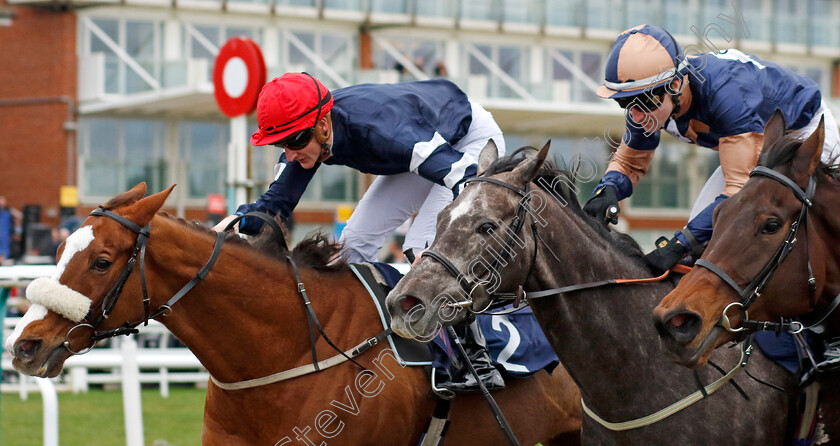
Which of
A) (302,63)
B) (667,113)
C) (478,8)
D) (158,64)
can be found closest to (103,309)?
(667,113)

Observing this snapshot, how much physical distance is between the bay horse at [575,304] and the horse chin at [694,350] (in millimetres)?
442

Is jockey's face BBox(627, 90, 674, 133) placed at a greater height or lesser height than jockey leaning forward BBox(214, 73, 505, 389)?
greater

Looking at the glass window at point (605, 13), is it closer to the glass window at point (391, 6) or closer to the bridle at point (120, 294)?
the glass window at point (391, 6)

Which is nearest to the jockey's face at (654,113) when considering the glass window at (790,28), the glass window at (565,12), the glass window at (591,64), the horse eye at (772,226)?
the horse eye at (772,226)

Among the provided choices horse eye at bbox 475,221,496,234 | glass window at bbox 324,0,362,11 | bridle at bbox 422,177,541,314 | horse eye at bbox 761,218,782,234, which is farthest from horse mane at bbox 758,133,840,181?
glass window at bbox 324,0,362,11

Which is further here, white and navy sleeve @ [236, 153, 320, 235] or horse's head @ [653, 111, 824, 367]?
white and navy sleeve @ [236, 153, 320, 235]

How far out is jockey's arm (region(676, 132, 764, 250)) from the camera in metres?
3.46

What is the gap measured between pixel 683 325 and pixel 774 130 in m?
0.75

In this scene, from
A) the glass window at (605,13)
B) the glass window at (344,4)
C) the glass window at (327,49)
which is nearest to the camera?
the glass window at (327,49)

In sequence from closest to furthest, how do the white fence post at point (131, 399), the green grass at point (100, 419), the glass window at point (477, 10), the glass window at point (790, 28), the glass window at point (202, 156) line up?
the white fence post at point (131, 399), the green grass at point (100, 419), the glass window at point (202, 156), the glass window at point (477, 10), the glass window at point (790, 28)

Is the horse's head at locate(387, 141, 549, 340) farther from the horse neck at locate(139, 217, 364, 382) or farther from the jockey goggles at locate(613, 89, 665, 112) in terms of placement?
the horse neck at locate(139, 217, 364, 382)

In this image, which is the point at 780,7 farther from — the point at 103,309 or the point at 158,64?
the point at 103,309

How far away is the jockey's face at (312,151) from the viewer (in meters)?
4.07

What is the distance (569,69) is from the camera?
2506 centimetres
